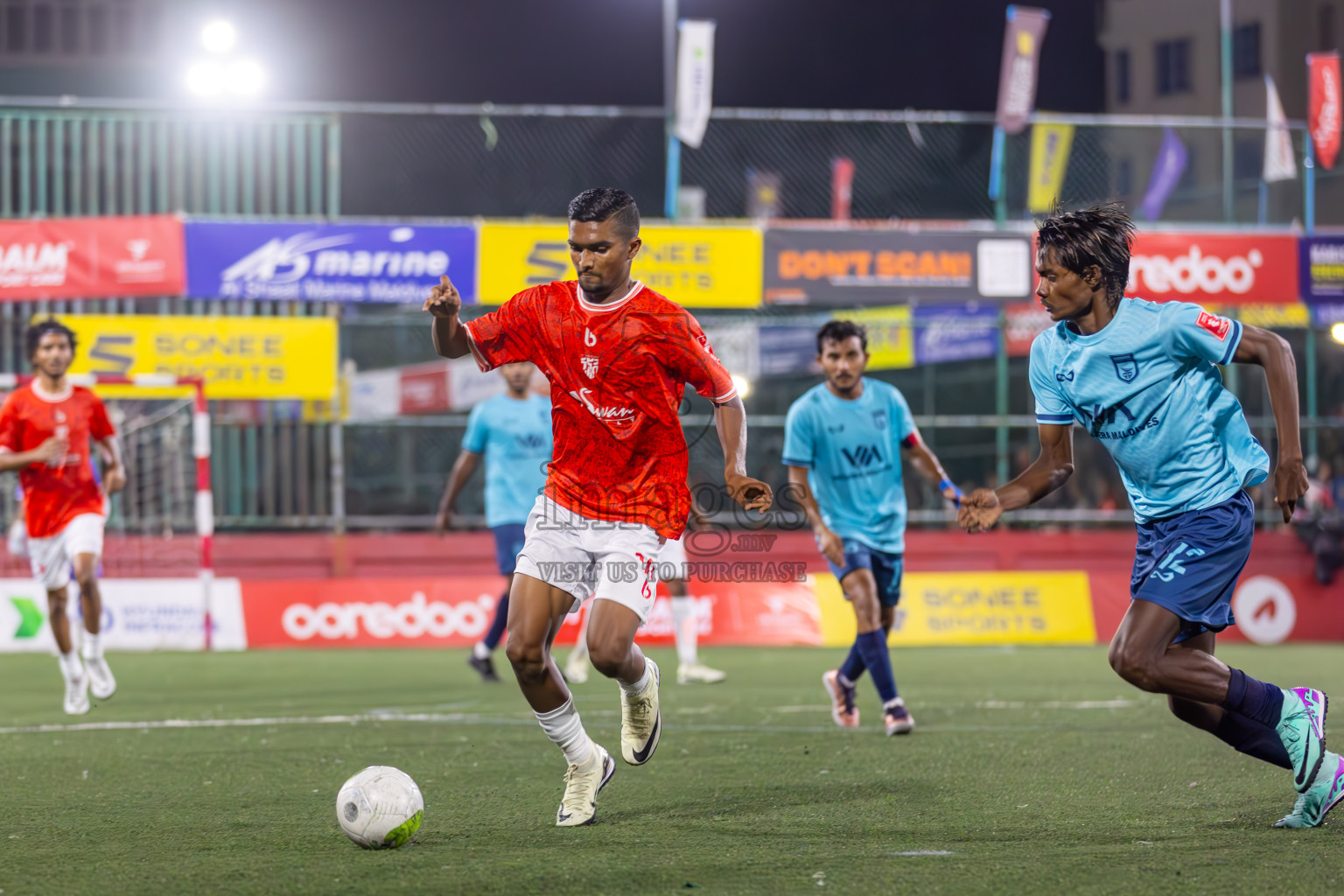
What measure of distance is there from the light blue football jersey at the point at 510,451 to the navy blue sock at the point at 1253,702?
21.4 ft

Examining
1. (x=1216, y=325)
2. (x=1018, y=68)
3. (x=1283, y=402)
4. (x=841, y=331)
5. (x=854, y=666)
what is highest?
(x=1018, y=68)

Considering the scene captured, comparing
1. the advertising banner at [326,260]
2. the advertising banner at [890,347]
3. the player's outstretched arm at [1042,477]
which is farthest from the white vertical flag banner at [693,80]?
the player's outstretched arm at [1042,477]

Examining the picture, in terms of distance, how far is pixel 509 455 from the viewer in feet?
35.5

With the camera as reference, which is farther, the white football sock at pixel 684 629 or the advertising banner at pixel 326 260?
the advertising banner at pixel 326 260

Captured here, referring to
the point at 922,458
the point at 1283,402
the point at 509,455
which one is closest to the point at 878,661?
the point at 922,458

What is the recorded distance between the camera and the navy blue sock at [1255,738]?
4938mm

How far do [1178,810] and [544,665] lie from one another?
238 centimetres

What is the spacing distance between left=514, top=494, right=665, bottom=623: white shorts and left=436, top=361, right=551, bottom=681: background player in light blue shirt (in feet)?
17.8

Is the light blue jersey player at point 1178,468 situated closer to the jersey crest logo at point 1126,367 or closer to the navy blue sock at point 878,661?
the jersey crest logo at point 1126,367

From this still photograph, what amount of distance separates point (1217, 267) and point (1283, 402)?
505 inches

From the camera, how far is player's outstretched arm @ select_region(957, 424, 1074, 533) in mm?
5180

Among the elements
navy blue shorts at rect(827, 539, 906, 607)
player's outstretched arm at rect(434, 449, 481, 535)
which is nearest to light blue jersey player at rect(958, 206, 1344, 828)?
navy blue shorts at rect(827, 539, 906, 607)

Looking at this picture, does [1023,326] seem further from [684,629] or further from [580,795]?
[580,795]

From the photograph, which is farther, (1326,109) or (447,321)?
(1326,109)
